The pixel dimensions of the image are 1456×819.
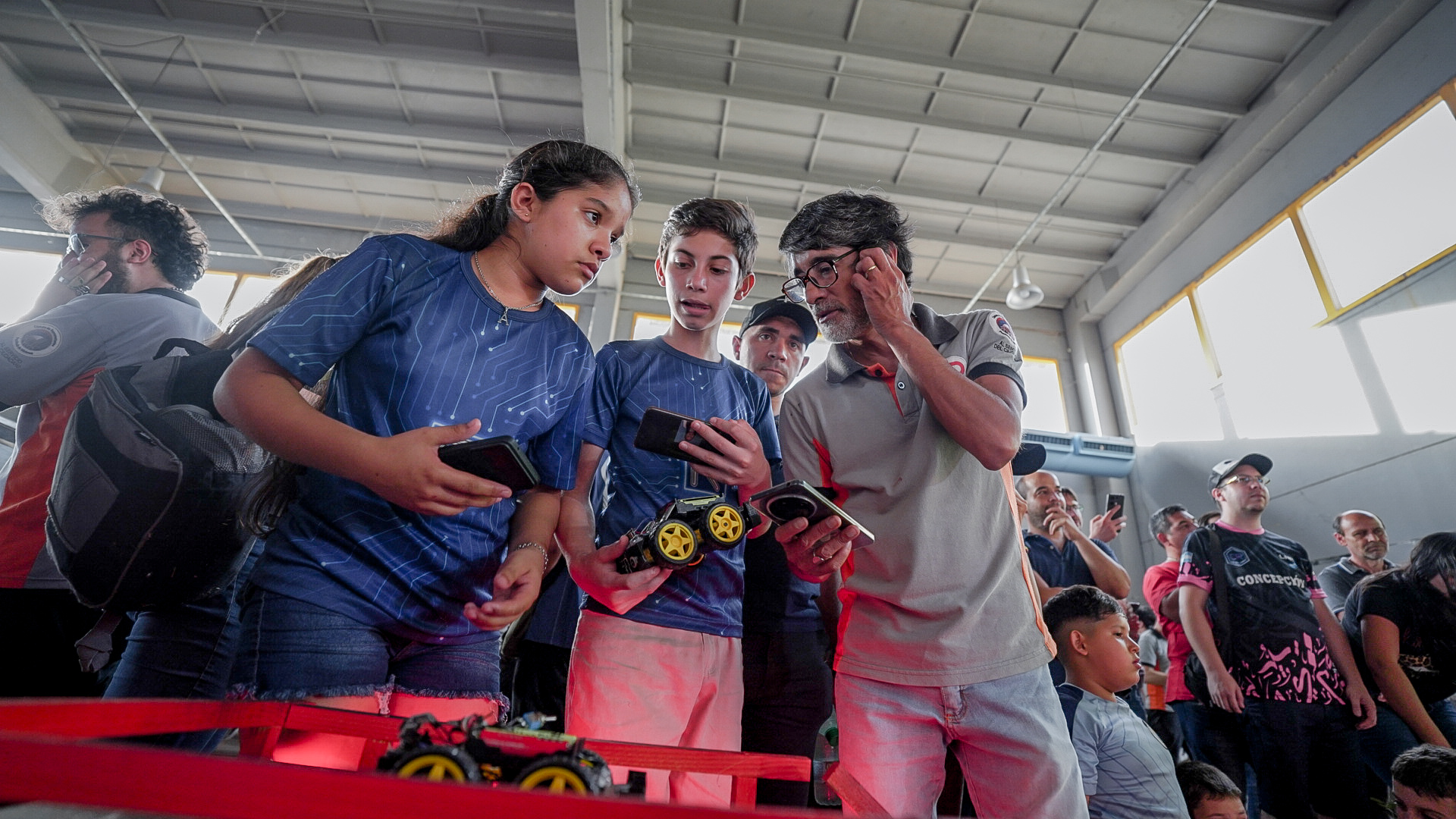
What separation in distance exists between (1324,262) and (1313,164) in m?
1.01

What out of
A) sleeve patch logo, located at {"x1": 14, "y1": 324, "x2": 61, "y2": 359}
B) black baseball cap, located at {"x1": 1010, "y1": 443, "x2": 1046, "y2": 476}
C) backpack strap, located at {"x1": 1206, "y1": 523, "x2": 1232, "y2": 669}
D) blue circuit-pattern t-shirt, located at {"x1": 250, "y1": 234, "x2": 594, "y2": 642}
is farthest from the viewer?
backpack strap, located at {"x1": 1206, "y1": 523, "x2": 1232, "y2": 669}

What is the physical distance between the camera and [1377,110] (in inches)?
239

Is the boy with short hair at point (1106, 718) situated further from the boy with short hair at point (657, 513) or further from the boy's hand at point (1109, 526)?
the boy's hand at point (1109, 526)

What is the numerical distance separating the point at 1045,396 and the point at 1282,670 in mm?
7255

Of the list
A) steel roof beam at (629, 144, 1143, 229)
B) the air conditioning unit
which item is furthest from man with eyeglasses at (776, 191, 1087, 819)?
the air conditioning unit

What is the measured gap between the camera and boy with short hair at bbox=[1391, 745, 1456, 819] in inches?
86.7

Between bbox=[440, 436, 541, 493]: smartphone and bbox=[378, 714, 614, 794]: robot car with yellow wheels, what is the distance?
0.38m

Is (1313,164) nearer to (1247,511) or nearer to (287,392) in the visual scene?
(1247,511)

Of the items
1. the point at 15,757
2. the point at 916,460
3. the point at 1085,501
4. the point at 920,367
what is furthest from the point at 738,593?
the point at 1085,501

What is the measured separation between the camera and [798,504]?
1223 mm

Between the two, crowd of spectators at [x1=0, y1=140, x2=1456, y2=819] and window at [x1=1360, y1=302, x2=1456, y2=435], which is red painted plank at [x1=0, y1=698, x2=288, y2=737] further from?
window at [x1=1360, y1=302, x2=1456, y2=435]

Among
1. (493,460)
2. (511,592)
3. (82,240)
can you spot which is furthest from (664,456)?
(82,240)

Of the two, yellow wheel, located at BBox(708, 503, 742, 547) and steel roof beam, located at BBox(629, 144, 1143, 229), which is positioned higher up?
steel roof beam, located at BBox(629, 144, 1143, 229)

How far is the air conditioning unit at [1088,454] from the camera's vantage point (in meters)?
7.84
